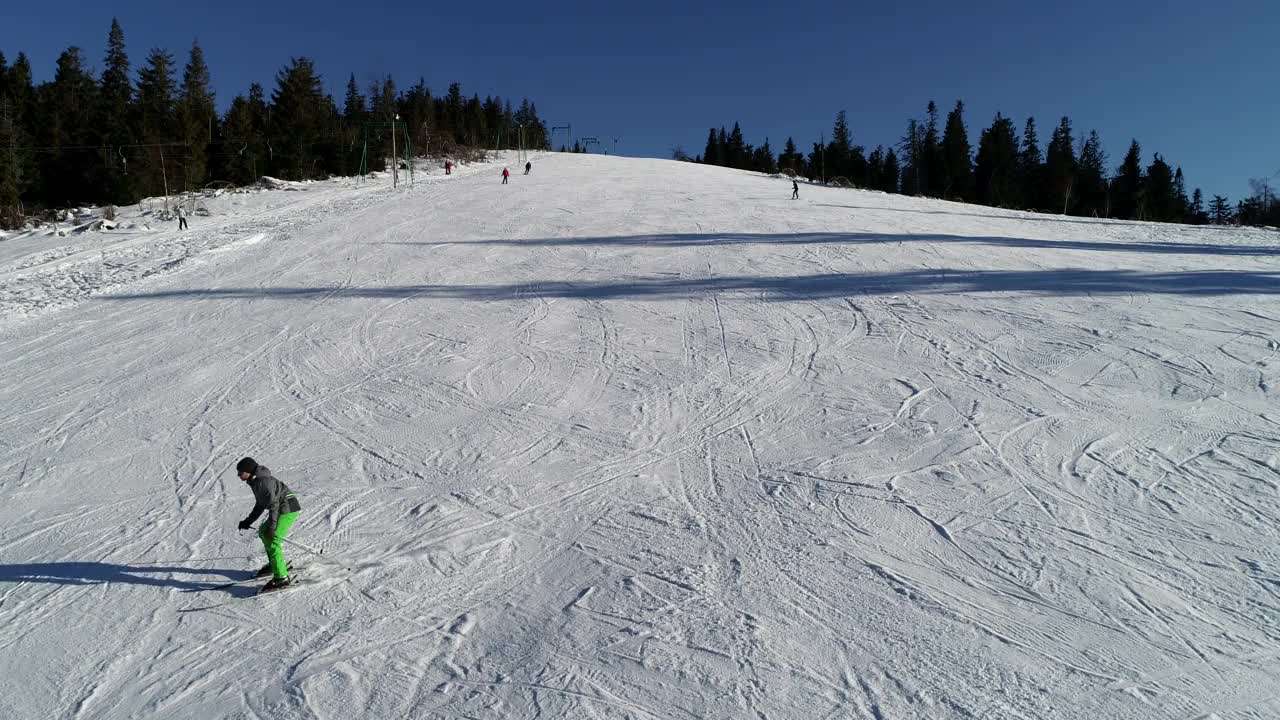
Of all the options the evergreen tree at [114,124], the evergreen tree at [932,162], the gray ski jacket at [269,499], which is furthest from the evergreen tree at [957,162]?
the gray ski jacket at [269,499]

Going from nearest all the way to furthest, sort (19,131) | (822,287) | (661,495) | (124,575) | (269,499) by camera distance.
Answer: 1. (269,499)
2. (124,575)
3. (661,495)
4. (822,287)
5. (19,131)

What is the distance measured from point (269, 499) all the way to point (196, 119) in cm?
5660

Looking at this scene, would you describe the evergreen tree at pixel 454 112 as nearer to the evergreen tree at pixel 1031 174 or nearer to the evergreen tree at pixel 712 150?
the evergreen tree at pixel 712 150

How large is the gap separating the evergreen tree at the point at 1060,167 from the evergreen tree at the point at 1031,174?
0.67 m

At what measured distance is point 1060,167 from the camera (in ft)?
213

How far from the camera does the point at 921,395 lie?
9.06 metres

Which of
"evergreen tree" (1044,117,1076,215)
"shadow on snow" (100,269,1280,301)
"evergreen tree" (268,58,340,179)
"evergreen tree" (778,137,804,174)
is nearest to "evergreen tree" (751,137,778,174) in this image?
"evergreen tree" (778,137,804,174)

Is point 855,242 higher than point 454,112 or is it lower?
lower

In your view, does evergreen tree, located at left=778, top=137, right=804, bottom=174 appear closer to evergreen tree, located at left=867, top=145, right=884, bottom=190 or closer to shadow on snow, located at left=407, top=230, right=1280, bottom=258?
evergreen tree, located at left=867, top=145, right=884, bottom=190

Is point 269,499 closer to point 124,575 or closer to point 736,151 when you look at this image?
point 124,575

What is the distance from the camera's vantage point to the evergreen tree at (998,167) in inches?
2579

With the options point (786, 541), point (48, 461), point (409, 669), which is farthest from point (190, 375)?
point (786, 541)

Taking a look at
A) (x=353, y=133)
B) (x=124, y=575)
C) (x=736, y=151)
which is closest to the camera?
(x=124, y=575)

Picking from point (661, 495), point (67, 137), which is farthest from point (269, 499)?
point (67, 137)
